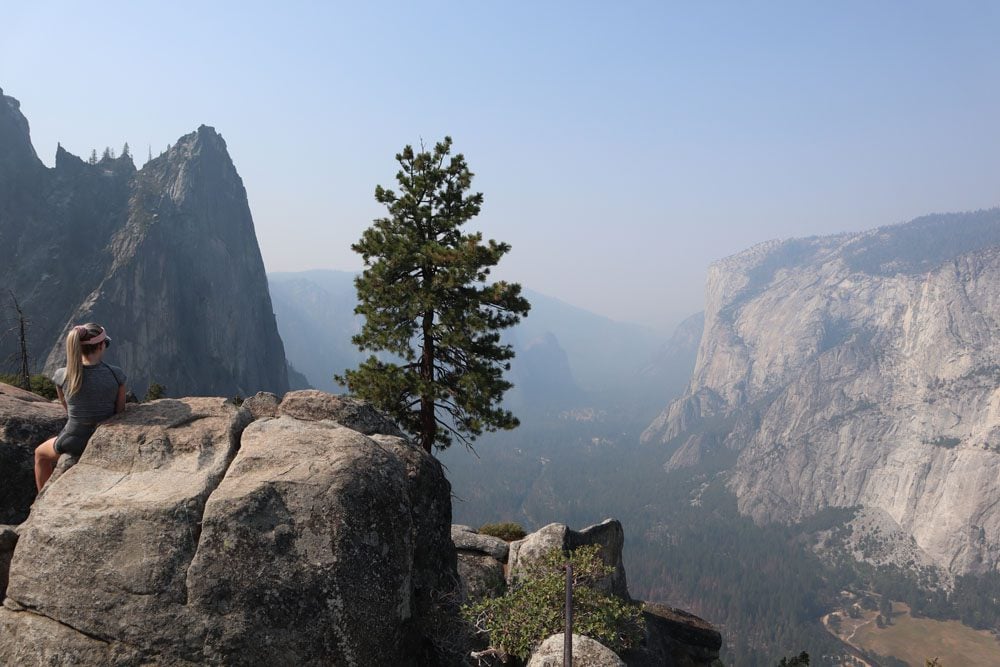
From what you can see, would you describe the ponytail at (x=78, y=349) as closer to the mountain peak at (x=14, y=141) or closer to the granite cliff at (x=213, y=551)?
the granite cliff at (x=213, y=551)

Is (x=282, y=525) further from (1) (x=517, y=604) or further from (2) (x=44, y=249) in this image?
(2) (x=44, y=249)

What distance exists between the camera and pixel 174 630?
8250mm

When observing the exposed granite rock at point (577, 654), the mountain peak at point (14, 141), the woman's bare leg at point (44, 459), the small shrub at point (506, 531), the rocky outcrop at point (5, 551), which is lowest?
the small shrub at point (506, 531)

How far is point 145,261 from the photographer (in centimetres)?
14888

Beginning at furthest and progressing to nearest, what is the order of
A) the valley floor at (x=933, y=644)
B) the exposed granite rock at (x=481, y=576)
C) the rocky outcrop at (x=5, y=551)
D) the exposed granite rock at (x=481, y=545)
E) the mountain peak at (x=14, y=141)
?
the valley floor at (x=933, y=644), the mountain peak at (x=14, y=141), the exposed granite rock at (x=481, y=545), the exposed granite rock at (x=481, y=576), the rocky outcrop at (x=5, y=551)

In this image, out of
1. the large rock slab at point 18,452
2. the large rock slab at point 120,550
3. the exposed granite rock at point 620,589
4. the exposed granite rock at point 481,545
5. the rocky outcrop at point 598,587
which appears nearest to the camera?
the large rock slab at point 120,550

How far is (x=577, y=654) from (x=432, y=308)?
1403 cm

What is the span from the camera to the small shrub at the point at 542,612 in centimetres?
1288

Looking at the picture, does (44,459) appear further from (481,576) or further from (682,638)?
(682,638)

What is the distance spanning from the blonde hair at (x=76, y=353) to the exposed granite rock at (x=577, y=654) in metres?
10.8

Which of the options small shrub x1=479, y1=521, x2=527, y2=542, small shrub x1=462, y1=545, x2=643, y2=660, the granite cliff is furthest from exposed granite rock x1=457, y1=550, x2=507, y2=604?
small shrub x1=479, y1=521, x2=527, y2=542

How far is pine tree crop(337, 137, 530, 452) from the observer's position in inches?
892

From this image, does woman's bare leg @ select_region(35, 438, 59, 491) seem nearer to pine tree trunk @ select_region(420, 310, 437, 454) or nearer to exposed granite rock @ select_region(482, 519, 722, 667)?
exposed granite rock @ select_region(482, 519, 722, 667)

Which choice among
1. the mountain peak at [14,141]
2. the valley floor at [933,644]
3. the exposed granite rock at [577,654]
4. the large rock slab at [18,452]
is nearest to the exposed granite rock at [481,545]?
the exposed granite rock at [577,654]
